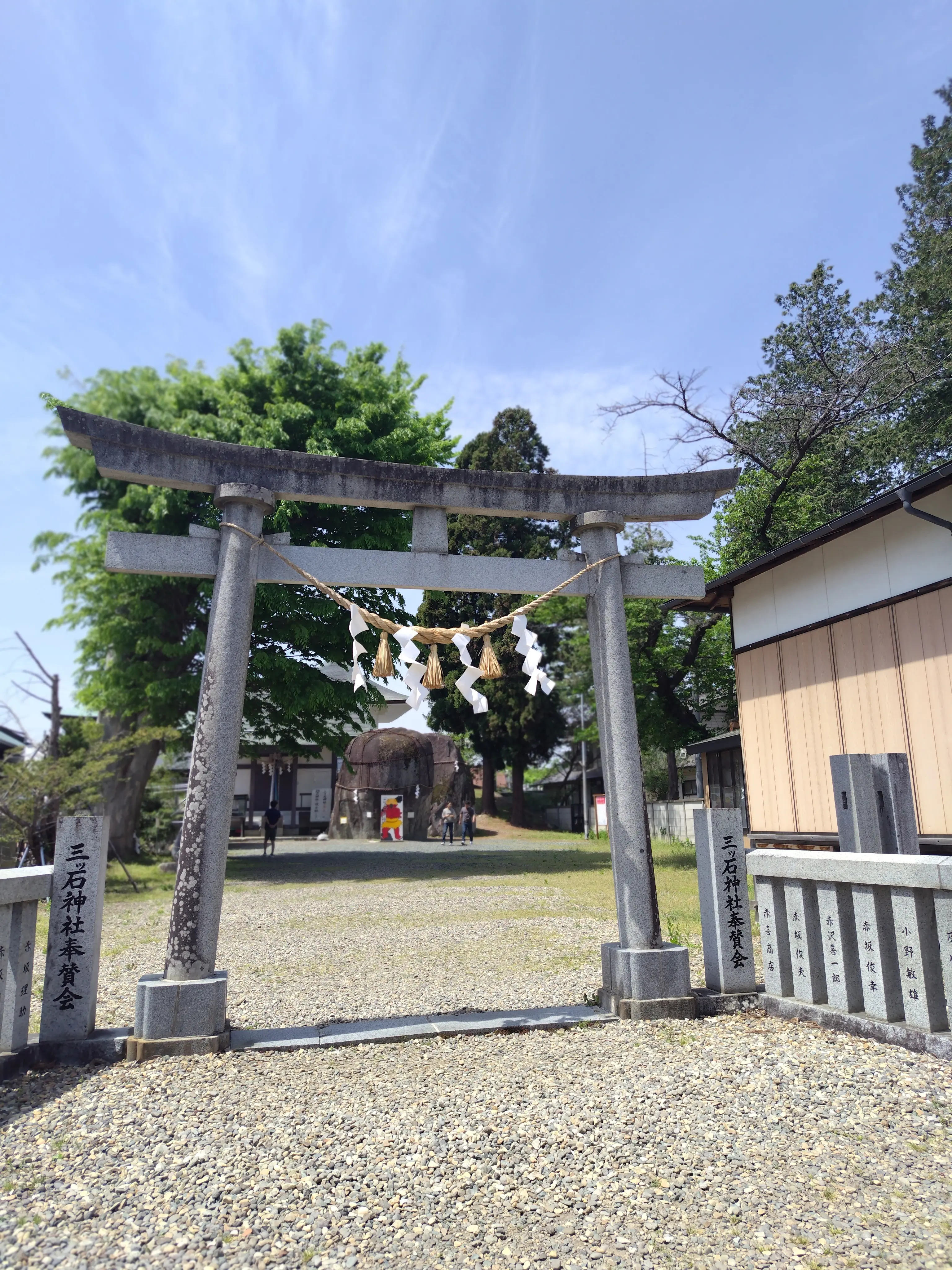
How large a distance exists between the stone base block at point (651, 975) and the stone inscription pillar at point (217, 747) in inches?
118

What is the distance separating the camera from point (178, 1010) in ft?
17.0

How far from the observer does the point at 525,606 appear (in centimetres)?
640

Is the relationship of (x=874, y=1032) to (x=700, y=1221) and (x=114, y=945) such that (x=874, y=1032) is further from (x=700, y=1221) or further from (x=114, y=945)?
(x=114, y=945)

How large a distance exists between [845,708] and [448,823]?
1920cm

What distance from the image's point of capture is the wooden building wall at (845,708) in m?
7.84

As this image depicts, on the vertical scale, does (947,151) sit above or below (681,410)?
above

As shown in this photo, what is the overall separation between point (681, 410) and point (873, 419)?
10.2 meters

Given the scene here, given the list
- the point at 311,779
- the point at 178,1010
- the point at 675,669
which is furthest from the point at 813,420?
the point at 311,779

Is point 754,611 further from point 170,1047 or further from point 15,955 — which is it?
point 15,955

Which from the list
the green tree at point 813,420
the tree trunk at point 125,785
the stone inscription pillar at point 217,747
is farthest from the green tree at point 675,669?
the stone inscription pillar at point 217,747

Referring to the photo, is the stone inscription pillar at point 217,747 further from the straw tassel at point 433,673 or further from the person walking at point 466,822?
the person walking at point 466,822

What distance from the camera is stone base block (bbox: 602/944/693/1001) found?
5.82 m

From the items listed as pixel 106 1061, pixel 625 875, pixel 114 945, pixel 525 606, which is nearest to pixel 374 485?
pixel 525 606

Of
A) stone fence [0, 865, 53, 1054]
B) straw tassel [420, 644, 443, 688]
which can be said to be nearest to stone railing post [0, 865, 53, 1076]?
stone fence [0, 865, 53, 1054]
